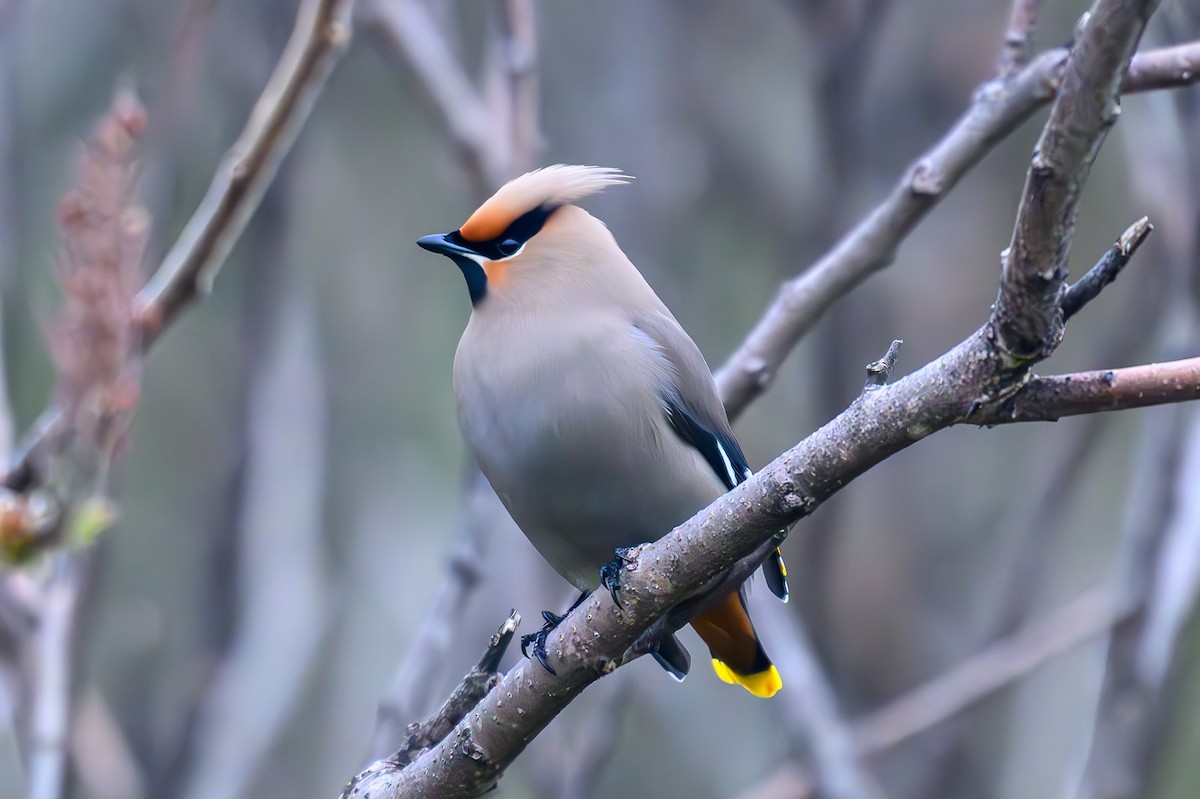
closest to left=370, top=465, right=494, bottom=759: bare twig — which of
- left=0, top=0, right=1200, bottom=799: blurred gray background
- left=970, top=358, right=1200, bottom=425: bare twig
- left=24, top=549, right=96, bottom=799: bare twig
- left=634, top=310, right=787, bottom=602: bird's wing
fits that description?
left=0, top=0, right=1200, bottom=799: blurred gray background

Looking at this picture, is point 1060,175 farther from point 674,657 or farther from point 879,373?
point 674,657

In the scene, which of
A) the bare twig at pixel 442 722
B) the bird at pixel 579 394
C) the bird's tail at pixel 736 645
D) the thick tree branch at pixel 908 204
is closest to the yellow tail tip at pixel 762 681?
the bird's tail at pixel 736 645

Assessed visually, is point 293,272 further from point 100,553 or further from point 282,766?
point 282,766

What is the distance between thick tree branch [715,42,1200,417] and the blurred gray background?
2.83 ft

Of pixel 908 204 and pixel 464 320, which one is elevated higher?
pixel 908 204

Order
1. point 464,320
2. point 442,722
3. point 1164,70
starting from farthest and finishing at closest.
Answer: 1. point 464,320
2. point 1164,70
3. point 442,722

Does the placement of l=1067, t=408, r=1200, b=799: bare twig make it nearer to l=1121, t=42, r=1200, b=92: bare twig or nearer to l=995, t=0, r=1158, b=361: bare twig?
l=1121, t=42, r=1200, b=92: bare twig

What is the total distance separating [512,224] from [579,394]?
1.53 ft

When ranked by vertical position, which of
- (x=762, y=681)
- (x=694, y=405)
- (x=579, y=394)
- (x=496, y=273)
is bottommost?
(x=762, y=681)

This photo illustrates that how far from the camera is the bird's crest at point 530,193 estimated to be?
278 cm

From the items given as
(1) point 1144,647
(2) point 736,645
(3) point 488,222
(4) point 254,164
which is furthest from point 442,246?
(1) point 1144,647

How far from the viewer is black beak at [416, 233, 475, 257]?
271cm

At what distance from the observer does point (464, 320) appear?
7.76 metres

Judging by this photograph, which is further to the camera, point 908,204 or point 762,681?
point 762,681
